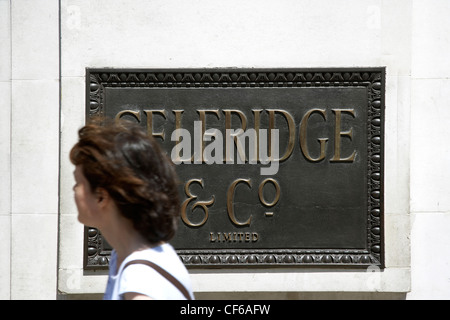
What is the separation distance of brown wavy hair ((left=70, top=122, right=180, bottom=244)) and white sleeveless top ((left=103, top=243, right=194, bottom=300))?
0.25 feet

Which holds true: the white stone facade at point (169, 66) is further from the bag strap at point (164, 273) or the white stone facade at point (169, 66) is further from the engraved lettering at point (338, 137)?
the bag strap at point (164, 273)

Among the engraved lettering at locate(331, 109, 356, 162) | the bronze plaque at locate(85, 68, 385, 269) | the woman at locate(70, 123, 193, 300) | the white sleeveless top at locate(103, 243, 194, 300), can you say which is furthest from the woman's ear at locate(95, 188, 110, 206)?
the engraved lettering at locate(331, 109, 356, 162)

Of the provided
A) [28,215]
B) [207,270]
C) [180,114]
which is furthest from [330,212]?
[28,215]

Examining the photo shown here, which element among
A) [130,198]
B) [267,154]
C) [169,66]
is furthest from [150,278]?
[169,66]

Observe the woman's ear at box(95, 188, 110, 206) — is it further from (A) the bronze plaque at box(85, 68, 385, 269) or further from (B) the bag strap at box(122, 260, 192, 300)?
(A) the bronze plaque at box(85, 68, 385, 269)

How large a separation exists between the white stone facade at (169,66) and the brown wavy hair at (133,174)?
3.16 metres

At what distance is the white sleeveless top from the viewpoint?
1969 millimetres

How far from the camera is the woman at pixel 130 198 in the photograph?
2068mm

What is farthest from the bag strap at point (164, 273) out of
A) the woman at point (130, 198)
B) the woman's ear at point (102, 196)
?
the woman's ear at point (102, 196)

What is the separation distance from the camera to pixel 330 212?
17.2ft

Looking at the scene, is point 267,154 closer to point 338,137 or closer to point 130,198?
point 338,137
